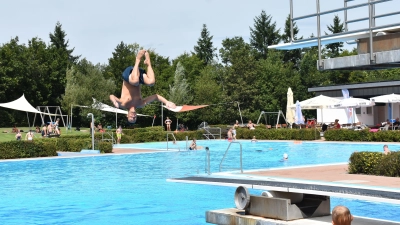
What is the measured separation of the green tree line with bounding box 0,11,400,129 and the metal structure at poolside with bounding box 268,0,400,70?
4307cm

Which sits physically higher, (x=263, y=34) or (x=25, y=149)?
(x=263, y=34)

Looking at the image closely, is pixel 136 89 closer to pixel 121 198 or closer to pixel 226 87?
pixel 121 198

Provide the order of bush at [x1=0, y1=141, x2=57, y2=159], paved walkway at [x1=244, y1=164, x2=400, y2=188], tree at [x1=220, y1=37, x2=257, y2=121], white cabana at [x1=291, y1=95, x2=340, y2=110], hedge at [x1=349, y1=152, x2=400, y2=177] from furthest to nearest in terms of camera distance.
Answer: tree at [x1=220, y1=37, x2=257, y2=121], white cabana at [x1=291, y1=95, x2=340, y2=110], bush at [x1=0, y1=141, x2=57, y2=159], hedge at [x1=349, y1=152, x2=400, y2=177], paved walkway at [x1=244, y1=164, x2=400, y2=188]

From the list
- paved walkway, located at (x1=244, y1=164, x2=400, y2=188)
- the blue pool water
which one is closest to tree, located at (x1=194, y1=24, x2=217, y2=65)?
the blue pool water

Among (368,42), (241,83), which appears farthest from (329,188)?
(241,83)

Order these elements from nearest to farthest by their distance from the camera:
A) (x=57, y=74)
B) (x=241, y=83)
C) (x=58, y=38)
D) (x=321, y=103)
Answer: (x=321, y=103)
(x=241, y=83)
(x=57, y=74)
(x=58, y=38)

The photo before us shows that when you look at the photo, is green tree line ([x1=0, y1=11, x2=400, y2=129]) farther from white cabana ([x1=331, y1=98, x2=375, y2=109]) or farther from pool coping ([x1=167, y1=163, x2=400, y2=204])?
pool coping ([x1=167, y1=163, x2=400, y2=204])

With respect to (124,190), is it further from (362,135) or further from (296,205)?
(362,135)

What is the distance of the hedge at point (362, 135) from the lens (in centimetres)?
3506

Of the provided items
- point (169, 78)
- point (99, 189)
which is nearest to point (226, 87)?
point (169, 78)

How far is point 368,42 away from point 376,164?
1135 centimetres

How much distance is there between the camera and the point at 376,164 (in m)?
17.1

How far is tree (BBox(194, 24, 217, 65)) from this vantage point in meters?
79.2

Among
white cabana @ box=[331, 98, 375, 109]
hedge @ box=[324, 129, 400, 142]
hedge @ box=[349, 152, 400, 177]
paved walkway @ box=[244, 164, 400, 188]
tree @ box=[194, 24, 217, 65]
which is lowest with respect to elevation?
paved walkway @ box=[244, 164, 400, 188]
